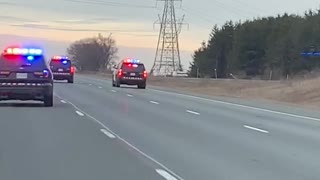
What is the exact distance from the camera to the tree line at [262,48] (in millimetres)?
88312

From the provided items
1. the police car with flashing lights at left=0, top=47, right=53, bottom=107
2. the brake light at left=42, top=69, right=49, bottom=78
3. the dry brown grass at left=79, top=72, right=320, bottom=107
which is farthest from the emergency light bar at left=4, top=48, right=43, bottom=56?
the dry brown grass at left=79, top=72, right=320, bottom=107

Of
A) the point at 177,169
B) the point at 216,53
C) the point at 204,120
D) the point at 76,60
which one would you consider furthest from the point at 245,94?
the point at 76,60

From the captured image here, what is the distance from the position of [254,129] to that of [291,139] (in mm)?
2649

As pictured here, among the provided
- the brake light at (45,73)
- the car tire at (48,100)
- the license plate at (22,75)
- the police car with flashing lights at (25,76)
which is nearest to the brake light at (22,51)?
the police car with flashing lights at (25,76)

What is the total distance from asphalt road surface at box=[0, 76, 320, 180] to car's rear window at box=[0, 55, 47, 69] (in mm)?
2398

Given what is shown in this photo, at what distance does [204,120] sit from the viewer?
23.3 metres

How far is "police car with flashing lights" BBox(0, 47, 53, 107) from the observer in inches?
1089

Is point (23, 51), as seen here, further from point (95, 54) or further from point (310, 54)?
point (95, 54)

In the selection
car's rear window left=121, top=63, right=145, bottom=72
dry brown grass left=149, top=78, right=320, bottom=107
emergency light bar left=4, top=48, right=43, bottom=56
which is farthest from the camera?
car's rear window left=121, top=63, right=145, bottom=72

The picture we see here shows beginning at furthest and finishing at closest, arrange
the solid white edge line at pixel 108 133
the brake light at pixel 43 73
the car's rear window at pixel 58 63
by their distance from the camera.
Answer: the car's rear window at pixel 58 63 → the brake light at pixel 43 73 → the solid white edge line at pixel 108 133

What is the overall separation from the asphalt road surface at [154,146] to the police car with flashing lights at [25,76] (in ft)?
5.41

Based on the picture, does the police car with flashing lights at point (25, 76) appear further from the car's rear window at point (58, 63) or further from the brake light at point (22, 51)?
the car's rear window at point (58, 63)

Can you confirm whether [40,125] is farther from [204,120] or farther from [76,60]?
[76,60]

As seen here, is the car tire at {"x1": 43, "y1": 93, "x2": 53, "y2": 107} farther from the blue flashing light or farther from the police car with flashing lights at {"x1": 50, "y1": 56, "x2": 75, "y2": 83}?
the blue flashing light
